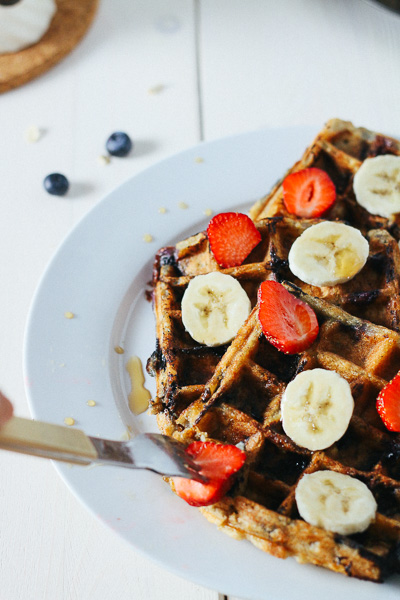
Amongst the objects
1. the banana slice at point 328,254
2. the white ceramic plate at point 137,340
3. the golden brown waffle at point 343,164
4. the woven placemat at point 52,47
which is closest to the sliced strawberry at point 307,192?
the golden brown waffle at point 343,164

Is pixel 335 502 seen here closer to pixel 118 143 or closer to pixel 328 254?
pixel 328 254

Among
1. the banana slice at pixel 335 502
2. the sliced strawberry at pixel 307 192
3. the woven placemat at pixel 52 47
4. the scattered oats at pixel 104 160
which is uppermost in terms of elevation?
the woven placemat at pixel 52 47

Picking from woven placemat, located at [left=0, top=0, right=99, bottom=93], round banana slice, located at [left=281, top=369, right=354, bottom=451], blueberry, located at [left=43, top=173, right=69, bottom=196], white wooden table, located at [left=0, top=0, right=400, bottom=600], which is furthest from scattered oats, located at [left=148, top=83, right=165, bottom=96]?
round banana slice, located at [left=281, top=369, right=354, bottom=451]

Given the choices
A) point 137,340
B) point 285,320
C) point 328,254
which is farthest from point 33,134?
point 285,320

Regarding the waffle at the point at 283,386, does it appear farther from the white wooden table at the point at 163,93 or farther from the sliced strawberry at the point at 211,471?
the white wooden table at the point at 163,93

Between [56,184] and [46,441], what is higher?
[56,184]

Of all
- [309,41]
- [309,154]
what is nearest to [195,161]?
[309,154]

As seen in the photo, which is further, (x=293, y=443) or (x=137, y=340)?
(x=137, y=340)
